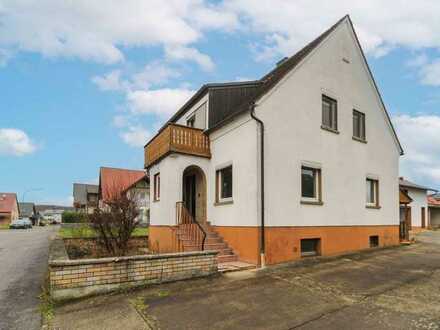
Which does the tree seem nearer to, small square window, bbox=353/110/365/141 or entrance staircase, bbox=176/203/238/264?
entrance staircase, bbox=176/203/238/264

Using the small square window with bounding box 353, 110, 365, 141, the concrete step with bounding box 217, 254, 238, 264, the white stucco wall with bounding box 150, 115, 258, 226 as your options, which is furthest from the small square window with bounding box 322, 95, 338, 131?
the concrete step with bounding box 217, 254, 238, 264

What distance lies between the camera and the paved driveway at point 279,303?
5258 millimetres

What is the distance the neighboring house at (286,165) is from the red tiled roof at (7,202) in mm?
69295

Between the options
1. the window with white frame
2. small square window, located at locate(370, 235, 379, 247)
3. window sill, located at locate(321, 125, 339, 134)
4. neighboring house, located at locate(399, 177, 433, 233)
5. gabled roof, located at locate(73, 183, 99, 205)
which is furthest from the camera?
gabled roof, located at locate(73, 183, 99, 205)

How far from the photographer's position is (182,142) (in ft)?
40.7

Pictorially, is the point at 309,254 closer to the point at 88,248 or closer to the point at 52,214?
the point at 88,248

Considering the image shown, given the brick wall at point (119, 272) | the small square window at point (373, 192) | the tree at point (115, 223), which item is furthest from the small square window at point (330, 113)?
the tree at point (115, 223)

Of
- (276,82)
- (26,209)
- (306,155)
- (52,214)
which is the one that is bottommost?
(52,214)

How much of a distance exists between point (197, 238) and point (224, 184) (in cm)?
223

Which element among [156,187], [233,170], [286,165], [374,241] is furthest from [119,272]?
[374,241]

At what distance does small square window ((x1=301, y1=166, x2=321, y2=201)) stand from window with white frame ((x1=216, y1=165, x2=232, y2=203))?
2.55 metres

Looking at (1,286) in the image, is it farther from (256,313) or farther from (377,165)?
(377,165)

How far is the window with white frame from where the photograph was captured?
1171 cm

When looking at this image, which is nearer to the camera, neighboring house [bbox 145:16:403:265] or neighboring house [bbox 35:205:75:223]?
neighboring house [bbox 145:16:403:265]
